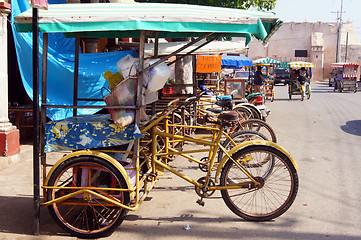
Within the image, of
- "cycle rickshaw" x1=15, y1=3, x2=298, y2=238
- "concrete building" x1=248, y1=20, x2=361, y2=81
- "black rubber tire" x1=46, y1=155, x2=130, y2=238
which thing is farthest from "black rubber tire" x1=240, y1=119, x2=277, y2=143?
"concrete building" x1=248, y1=20, x2=361, y2=81

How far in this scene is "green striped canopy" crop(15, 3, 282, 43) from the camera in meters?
3.73

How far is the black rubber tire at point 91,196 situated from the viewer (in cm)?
398

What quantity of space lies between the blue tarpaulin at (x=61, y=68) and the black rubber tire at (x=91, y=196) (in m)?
3.23

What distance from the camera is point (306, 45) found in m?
55.7

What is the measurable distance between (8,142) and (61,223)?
3.11m

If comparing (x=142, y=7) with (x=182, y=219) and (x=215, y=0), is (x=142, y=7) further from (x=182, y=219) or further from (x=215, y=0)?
(x=215, y=0)

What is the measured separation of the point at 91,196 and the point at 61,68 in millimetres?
4950

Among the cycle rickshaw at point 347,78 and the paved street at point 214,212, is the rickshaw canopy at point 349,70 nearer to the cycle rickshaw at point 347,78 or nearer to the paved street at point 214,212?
the cycle rickshaw at point 347,78

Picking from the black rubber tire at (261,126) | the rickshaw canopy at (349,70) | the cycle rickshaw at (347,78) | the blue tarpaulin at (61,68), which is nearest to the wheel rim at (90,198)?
the blue tarpaulin at (61,68)

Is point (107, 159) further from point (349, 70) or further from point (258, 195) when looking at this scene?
point (349, 70)

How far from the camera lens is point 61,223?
4.00 m

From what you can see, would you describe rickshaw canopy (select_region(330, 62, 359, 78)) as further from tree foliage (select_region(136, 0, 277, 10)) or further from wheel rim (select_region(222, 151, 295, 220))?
wheel rim (select_region(222, 151, 295, 220))

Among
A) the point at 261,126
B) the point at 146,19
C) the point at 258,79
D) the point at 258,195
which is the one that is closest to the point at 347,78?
the point at 258,79

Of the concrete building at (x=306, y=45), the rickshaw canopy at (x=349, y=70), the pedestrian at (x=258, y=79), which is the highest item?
the concrete building at (x=306, y=45)
